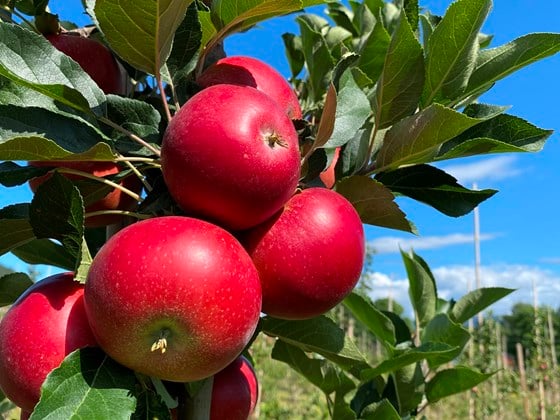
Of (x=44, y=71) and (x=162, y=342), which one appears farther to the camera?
(x=44, y=71)

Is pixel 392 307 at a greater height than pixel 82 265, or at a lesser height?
lesser

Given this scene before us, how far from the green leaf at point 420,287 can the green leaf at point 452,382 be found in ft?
0.65

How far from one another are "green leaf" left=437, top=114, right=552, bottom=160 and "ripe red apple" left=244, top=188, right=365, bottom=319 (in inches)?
7.2

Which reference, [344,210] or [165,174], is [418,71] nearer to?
[344,210]

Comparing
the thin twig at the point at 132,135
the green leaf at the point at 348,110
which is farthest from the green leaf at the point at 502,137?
the thin twig at the point at 132,135

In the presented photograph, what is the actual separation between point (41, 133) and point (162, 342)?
0.28 m

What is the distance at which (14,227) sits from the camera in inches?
27.6

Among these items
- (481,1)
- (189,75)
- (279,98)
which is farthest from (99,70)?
(481,1)

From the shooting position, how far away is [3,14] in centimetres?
76

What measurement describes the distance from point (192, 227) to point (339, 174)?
317mm

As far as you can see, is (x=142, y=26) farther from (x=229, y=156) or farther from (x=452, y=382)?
(x=452, y=382)

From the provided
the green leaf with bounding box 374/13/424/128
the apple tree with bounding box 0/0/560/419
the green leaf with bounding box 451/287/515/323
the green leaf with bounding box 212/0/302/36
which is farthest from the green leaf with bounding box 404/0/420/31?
the green leaf with bounding box 451/287/515/323

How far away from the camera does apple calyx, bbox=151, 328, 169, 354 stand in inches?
20.7

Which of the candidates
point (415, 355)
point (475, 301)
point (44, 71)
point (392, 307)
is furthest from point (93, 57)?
point (392, 307)
